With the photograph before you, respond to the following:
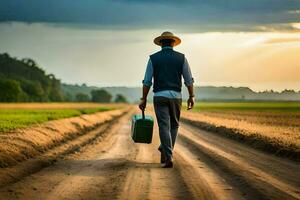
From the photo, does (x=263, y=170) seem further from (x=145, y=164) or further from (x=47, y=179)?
(x=47, y=179)

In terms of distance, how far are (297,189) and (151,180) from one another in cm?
251

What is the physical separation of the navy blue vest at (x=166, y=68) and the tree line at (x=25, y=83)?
A: 131229mm

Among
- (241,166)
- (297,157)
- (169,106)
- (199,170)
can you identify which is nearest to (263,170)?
(241,166)

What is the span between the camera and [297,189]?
9148mm

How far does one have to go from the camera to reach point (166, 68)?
1245 centimetres

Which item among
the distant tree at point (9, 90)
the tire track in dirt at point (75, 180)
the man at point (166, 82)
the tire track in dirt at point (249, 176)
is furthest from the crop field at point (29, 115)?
the distant tree at point (9, 90)

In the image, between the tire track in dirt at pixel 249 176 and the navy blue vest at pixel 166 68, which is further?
the navy blue vest at pixel 166 68

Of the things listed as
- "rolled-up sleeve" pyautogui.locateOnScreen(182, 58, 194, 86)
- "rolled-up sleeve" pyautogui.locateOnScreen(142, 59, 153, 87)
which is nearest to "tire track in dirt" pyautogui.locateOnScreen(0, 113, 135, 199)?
"rolled-up sleeve" pyautogui.locateOnScreen(142, 59, 153, 87)

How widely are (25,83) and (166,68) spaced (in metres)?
153

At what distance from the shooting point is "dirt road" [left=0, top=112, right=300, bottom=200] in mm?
8461

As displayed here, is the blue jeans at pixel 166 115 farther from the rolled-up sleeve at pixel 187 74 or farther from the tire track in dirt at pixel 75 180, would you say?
the tire track in dirt at pixel 75 180

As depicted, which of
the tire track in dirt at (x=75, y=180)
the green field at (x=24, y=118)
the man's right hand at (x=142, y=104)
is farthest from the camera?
the green field at (x=24, y=118)

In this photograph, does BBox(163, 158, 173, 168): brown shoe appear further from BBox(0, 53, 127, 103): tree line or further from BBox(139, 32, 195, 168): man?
BBox(0, 53, 127, 103): tree line

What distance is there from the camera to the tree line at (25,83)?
461ft
